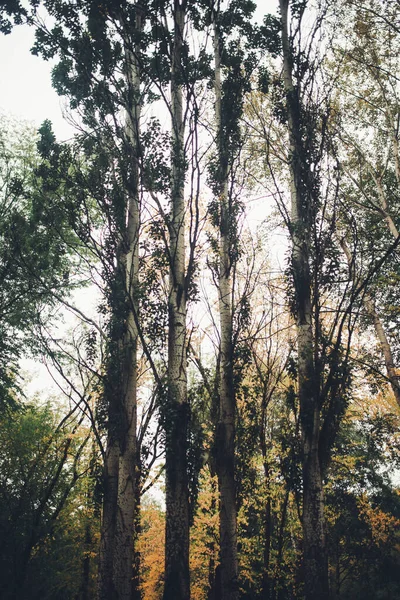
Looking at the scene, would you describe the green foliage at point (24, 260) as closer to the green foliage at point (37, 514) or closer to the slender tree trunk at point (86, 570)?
the green foliage at point (37, 514)

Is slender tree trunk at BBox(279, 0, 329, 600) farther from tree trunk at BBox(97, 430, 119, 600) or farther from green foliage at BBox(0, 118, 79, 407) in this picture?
green foliage at BBox(0, 118, 79, 407)

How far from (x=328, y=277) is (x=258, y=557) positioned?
34.5 feet

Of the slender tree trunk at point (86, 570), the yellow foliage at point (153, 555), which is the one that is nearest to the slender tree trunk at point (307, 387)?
the yellow foliage at point (153, 555)

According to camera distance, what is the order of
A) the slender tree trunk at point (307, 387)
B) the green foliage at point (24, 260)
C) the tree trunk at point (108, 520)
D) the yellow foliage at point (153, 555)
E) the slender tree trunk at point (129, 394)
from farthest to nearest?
1. the yellow foliage at point (153, 555)
2. the green foliage at point (24, 260)
3. the tree trunk at point (108, 520)
4. the slender tree trunk at point (129, 394)
5. the slender tree trunk at point (307, 387)

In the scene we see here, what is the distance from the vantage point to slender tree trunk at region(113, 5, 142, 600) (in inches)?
225

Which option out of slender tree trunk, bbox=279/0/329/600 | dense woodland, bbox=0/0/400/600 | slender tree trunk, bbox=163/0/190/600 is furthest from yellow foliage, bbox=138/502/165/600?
slender tree trunk, bbox=279/0/329/600

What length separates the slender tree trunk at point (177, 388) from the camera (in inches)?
189

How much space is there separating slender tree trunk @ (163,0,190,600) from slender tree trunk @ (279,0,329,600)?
4.98 feet

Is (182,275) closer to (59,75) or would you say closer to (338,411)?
(338,411)

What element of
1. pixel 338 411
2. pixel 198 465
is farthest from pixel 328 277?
pixel 198 465

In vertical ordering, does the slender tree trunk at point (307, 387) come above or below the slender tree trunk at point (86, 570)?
above

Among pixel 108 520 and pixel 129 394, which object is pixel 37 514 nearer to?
pixel 108 520

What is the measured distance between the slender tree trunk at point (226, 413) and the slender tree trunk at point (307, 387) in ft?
5.71

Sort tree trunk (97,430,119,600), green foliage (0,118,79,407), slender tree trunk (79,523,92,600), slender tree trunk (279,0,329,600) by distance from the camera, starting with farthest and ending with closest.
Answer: slender tree trunk (79,523,92,600) < green foliage (0,118,79,407) < tree trunk (97,430,119,600) < slender tree trunk (279,0,329,600)
